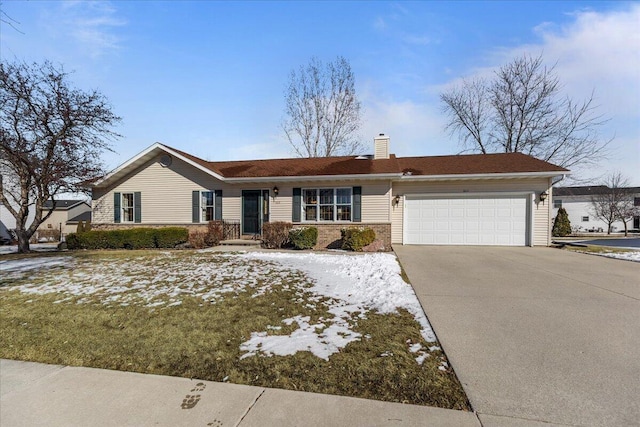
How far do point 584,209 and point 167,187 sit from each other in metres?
41.9

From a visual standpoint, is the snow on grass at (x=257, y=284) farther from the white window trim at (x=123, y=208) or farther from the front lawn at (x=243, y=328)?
the white window trim at (x=123, y=208)

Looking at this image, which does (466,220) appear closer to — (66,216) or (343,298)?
(343,298)

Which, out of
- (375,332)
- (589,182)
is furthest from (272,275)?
(589,182)

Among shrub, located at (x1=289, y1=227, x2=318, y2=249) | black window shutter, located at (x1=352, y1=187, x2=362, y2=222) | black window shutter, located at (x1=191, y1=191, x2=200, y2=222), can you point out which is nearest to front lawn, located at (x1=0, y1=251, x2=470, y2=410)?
shrub, located at (x1=289, y1=227, x2=318, y2=249)

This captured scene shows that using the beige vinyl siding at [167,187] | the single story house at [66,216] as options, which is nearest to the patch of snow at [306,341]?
the beige vinyl siding at [167,187]

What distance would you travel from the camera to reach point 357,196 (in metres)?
13.3

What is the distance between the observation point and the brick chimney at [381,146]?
50.8ft

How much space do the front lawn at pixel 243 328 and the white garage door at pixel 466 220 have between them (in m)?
7.27

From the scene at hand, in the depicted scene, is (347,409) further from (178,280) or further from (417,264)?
(417,264)

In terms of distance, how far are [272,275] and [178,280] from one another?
1897 millimetres

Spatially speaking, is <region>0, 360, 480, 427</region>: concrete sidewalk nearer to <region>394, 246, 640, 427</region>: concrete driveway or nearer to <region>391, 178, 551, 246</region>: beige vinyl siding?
<region>394, 246, 640, 427</region>: concrete driveway

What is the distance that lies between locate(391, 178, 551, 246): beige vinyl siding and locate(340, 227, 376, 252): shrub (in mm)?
2298

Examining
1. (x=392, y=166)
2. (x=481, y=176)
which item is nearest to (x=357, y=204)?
(x=392, y=166)

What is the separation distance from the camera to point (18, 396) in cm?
253
